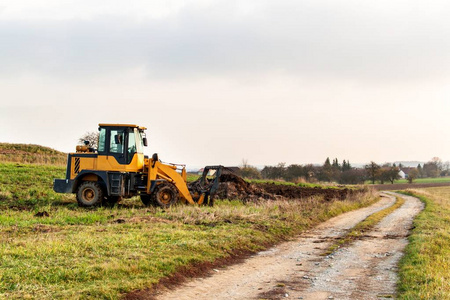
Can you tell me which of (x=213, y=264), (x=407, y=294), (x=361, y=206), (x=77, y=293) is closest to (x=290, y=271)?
(x=213, y=264)

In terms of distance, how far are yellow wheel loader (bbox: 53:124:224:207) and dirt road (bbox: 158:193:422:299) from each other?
7.98 m

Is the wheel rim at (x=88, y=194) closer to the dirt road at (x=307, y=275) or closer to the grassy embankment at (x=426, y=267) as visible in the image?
the dirt road at (x=307, y=275)

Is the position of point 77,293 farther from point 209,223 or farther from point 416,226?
point 416,226

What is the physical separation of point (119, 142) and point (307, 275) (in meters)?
12.2

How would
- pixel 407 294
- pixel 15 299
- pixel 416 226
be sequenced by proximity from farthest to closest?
pixel 416 226 → pixel 407 294 → pixel 15 299

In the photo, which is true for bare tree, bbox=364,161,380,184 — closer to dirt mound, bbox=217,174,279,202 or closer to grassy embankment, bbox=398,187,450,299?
dirt mound, bbox=217,174,279,202

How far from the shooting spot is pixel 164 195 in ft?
66.2

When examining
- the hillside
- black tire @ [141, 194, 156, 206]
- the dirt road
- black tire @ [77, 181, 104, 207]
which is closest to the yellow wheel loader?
black tire @ [77, 181, 104, 207]

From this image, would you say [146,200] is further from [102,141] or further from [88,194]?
[102,141]

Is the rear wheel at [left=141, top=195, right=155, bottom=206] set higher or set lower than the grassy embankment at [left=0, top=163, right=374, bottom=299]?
higher

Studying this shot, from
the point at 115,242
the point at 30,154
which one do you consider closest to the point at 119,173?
the point at 115,242

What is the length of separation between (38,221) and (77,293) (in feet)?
27.2

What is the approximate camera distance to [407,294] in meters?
7.93

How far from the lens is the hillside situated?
39981 millimetres
